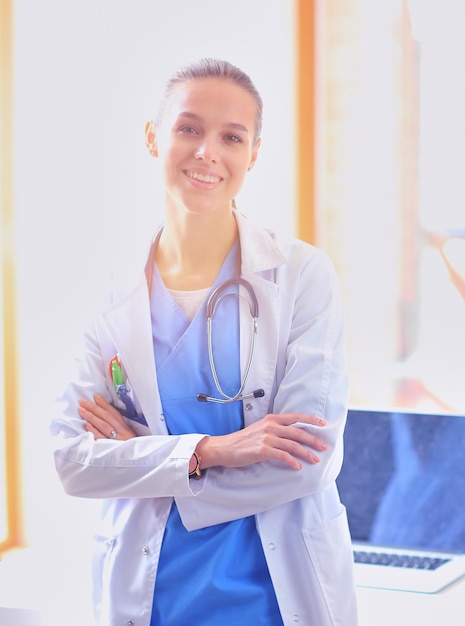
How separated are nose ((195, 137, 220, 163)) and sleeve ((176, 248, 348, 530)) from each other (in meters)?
0.23

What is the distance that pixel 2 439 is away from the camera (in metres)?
2.54

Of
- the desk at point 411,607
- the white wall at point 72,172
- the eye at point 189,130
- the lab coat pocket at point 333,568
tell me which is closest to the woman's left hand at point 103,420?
the lab coat pocket at point 333,568

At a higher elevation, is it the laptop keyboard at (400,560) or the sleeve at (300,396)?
the sleeve at (300,396)

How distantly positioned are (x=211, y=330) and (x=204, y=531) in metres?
0.33

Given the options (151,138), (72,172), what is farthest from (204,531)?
(72,172)

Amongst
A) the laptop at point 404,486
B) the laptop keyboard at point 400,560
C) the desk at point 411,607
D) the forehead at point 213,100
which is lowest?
the laptop keyboard at point 400,560

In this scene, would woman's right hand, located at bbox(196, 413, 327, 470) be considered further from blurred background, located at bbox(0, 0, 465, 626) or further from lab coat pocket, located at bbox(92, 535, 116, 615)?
blurred background, located at bbox(0, 0, 465, 626)

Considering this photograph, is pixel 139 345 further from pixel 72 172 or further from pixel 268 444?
pixel 72 172

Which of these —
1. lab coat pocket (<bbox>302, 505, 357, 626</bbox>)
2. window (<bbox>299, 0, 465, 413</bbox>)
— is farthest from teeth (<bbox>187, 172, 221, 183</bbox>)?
window (<bbox>299, 0, 465, 413</bbox>)

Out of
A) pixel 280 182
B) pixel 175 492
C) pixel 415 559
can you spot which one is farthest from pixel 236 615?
pixel 280 182

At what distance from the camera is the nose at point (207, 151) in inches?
57.8

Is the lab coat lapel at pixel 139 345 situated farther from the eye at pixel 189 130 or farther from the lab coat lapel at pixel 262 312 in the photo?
the eye at pixel 189 130

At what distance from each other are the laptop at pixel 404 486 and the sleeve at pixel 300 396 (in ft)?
2.48

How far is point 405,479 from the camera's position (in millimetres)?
2225
